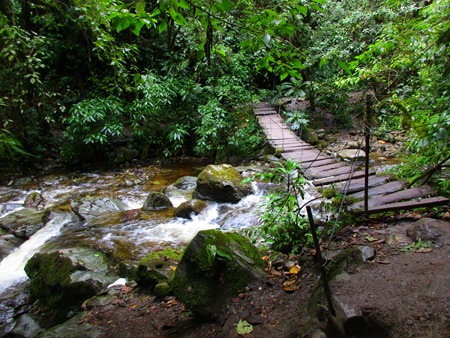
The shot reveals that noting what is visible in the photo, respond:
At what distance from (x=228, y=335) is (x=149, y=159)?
8214 mm

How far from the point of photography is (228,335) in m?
2.19

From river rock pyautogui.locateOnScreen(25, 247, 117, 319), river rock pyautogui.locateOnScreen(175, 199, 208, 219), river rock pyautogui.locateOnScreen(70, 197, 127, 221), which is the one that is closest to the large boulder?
river rock pyautogui.locateOnScreen(175, 199, 208, 219)

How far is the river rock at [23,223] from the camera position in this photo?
5496 millimetres

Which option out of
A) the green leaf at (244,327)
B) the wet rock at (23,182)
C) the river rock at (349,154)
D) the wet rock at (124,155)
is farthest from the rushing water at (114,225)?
the green leaf at (244,327)

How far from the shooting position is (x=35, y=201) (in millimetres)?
6910

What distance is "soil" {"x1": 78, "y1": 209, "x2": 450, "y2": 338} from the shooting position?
1.70 meters

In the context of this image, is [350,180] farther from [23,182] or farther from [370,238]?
[23,182]

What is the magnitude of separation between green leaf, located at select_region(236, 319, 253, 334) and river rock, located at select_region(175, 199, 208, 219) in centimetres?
351

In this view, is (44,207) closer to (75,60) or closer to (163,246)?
(163,246)

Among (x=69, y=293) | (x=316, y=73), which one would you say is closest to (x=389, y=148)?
(x=316, y=73)

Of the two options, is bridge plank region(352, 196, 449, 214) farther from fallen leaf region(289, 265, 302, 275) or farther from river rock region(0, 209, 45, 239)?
river rock region(0, 209, 45, 239)

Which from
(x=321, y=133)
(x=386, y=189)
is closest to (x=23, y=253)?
(x=386, y=189)

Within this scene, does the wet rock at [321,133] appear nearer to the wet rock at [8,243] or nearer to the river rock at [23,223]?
the river rock at [23,223]

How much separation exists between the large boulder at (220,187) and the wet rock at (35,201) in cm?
375
